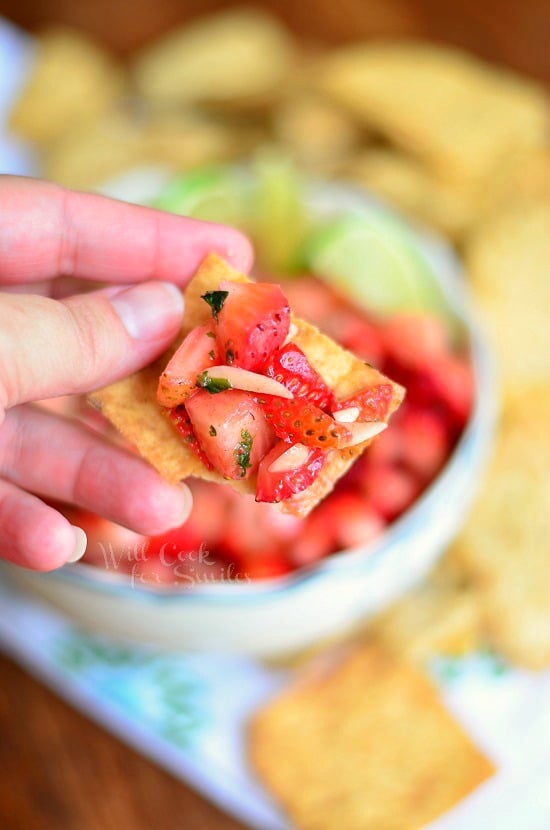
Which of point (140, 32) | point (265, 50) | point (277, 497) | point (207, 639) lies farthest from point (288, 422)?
point (140, 32)

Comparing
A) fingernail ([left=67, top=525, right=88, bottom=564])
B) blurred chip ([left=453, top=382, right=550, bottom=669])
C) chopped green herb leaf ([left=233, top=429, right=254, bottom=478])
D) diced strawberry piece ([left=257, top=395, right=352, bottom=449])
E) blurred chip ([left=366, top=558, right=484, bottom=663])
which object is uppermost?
diced strawberry piece ([left=257, top=395, right=352, bottom=449])

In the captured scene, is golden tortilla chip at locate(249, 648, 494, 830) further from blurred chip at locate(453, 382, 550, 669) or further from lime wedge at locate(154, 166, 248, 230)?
lime wedge at locate(154, 166, 248, 230)

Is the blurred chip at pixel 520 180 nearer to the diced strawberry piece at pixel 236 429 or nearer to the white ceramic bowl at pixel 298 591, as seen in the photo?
the white ceramic bowl at pixel 298 591

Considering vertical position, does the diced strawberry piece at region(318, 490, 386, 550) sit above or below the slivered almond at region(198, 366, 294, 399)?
below

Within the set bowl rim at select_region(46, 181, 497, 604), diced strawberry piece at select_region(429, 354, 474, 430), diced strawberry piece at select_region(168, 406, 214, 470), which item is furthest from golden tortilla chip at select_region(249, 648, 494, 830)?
diced strawberry piece at select_region(168, 406, 214, 470)

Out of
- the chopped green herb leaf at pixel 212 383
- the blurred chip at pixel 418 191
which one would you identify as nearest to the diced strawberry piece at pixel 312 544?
the chopped green herb leaf at pixel 212 383

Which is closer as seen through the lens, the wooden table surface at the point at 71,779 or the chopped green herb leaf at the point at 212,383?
the chopped green herb leaf at the point at 212,383
